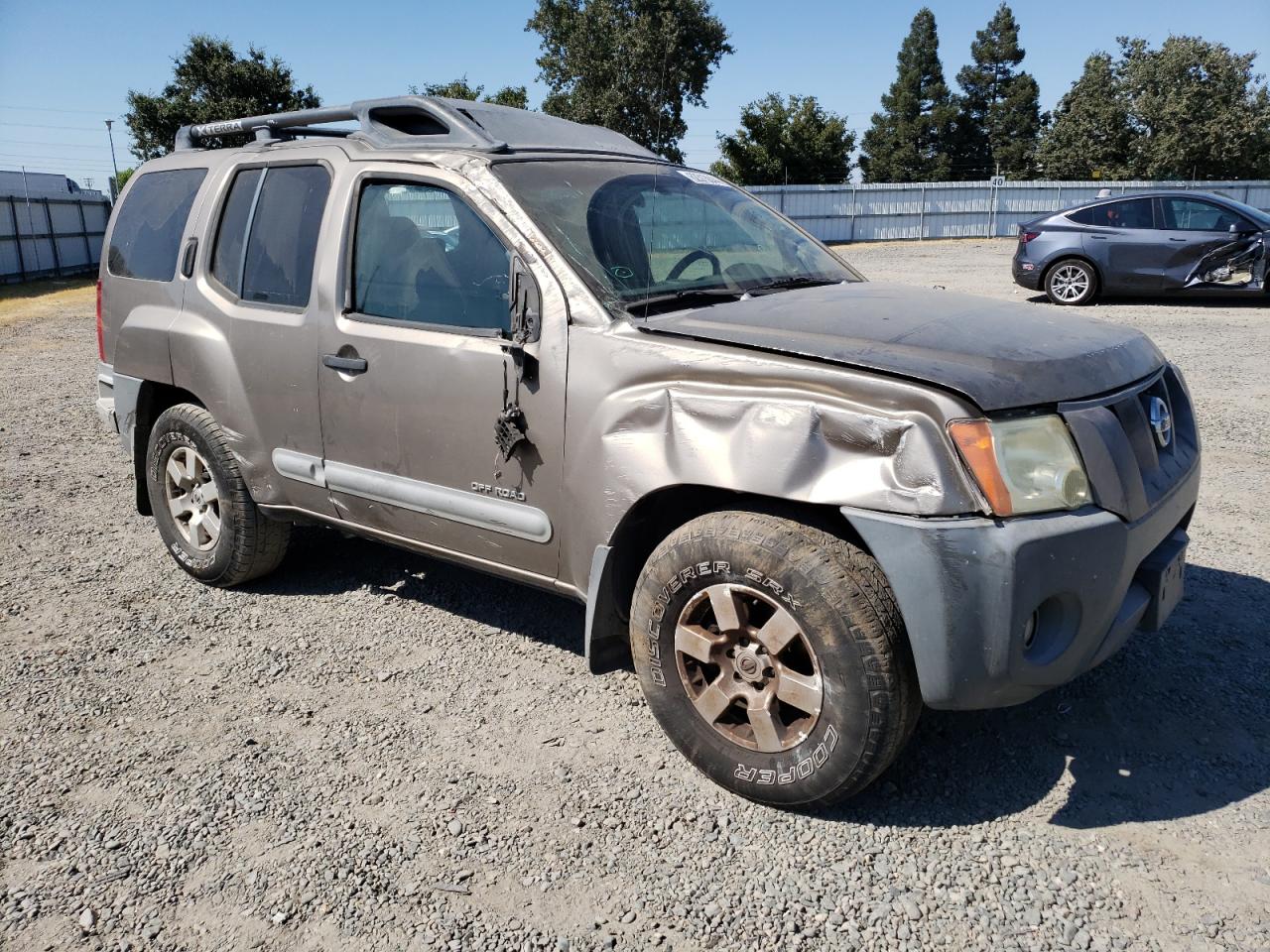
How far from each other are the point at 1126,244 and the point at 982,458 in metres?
13.0

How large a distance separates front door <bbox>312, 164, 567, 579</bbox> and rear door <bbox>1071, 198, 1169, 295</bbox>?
12677 mm

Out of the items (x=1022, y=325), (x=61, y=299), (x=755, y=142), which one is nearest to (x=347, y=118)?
(x=1022, y=325)

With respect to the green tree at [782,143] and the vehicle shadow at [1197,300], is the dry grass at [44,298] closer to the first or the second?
the vehicle shadow at [1197,300]

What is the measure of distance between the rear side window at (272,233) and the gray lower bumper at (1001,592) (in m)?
2.54

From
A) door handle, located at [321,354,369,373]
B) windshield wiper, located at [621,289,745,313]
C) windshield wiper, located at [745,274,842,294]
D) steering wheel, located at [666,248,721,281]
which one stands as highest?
steering wheel, located at [666,248,721,281]

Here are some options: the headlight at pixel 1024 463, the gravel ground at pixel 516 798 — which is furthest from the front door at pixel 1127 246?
the headlight at pixel 1024 463

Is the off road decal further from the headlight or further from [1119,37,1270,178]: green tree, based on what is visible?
[1119,37,1270,178]: green tree

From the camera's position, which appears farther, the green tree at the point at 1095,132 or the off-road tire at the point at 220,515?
the green tree at the point at 1095,132

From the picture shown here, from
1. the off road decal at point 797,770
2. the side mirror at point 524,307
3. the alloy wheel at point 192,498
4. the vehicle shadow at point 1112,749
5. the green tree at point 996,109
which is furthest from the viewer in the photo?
the green tree at point 996,109

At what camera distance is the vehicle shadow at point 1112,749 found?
2.94 metres

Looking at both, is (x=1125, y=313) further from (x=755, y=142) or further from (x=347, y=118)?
(x=755, y=142)

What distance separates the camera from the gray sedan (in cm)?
1322

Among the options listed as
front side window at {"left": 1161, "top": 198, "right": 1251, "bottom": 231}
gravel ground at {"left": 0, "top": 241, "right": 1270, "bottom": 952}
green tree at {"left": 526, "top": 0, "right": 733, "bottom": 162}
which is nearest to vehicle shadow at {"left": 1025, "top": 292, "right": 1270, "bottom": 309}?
front side window at {"left": 1161, "top": 198, "right": 1251, "bottom": 231}

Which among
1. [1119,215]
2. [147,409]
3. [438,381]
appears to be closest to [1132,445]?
[438,381]
